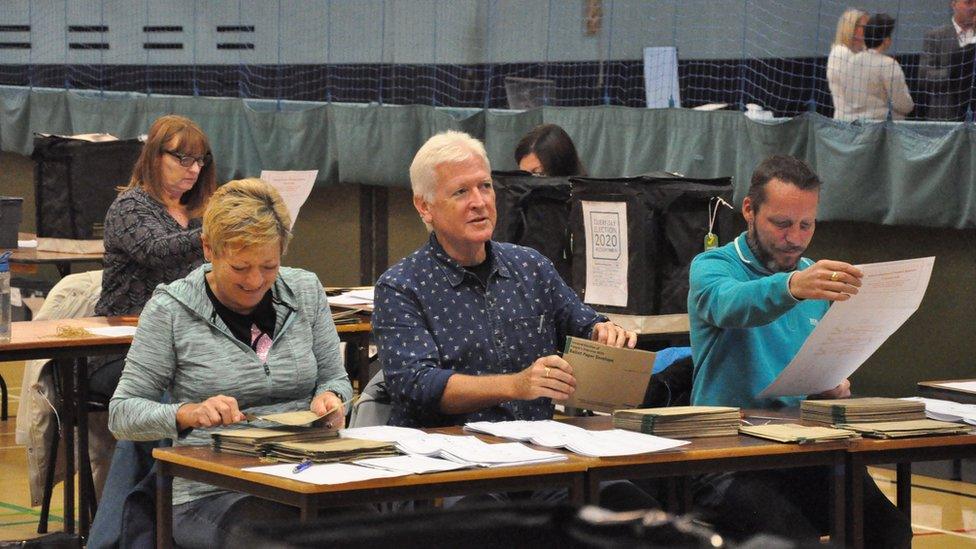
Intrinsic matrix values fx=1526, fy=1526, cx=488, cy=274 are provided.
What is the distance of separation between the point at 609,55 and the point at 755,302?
6118mm

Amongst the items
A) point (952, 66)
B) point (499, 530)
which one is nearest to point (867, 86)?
point (952, 66)

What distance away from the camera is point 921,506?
259 inches

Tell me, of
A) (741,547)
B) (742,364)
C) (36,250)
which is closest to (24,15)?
(36,250)

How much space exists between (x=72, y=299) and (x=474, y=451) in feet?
10.5

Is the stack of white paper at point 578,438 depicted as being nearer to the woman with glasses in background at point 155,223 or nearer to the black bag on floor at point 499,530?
the black bag on floor at point 499,530

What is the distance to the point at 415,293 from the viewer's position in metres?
4.12

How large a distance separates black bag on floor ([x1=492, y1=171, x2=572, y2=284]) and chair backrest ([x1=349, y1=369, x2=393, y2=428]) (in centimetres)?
265

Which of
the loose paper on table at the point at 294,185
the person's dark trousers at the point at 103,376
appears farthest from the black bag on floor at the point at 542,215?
the person's dark trousers at the point at 103,376

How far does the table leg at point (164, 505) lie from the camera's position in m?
3.56

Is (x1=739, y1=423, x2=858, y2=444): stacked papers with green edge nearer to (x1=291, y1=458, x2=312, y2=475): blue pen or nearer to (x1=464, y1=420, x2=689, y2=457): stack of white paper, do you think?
(x1=464, y1=420, x2=689, y2=457): stack of white paper

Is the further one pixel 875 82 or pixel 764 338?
pixel 875 82

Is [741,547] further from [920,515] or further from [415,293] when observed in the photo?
[920,515]

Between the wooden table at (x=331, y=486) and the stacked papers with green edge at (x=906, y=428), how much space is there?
32.4 inches

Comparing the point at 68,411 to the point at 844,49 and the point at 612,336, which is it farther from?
the point at 844,49
